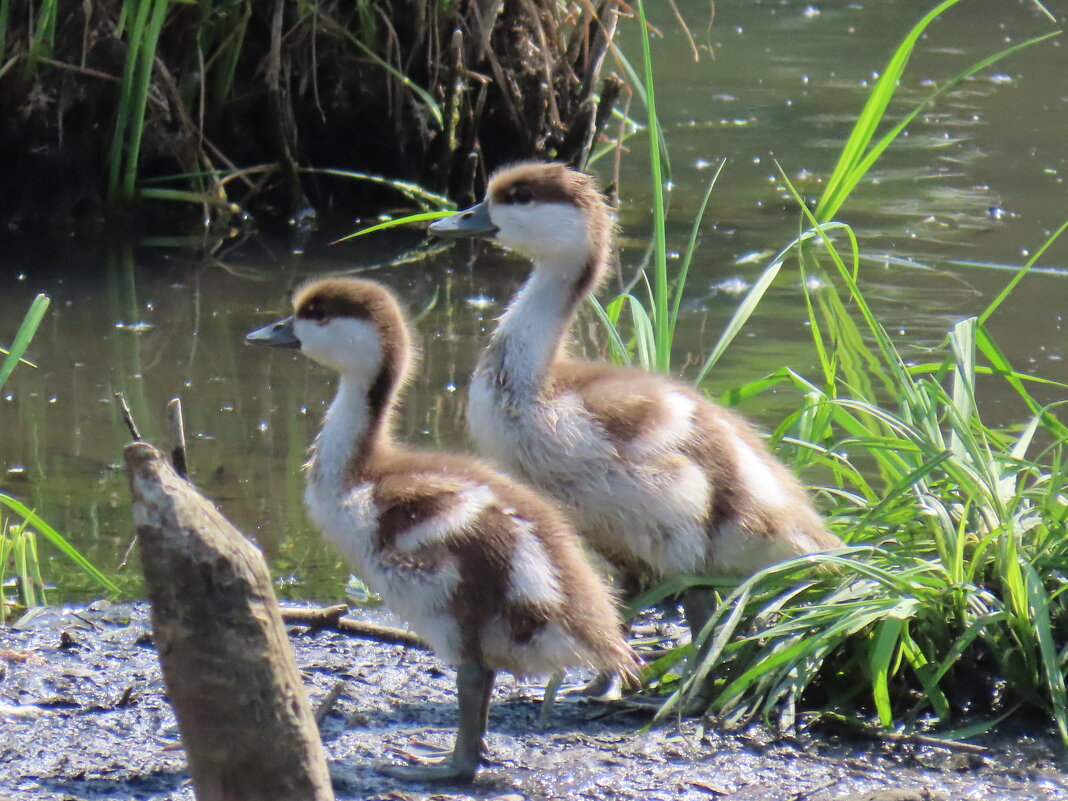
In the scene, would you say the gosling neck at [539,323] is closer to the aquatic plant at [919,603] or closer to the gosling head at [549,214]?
the gosling head at [549,214]

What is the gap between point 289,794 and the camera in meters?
2.34

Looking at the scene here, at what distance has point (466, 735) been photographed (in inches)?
130

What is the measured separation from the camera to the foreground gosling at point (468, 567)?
330 centimetres

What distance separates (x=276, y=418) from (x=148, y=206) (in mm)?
2972

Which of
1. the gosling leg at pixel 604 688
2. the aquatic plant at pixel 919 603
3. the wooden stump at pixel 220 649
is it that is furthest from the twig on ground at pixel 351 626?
the wooden stump at pixel 220 649

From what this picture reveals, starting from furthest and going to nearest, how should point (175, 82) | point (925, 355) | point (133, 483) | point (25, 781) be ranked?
point (175, 82) → point (925, 355) → point (25, 781) → point (133, 483)

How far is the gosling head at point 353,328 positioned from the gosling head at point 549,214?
0.65m

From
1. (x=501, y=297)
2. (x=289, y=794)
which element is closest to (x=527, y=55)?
(x=501, y=297)

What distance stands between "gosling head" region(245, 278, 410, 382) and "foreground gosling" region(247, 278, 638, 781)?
241mm

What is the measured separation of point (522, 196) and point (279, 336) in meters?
0.86

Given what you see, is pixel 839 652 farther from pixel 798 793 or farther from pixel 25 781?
pixel 25 781

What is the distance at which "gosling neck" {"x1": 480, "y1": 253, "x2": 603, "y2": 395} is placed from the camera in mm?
4020

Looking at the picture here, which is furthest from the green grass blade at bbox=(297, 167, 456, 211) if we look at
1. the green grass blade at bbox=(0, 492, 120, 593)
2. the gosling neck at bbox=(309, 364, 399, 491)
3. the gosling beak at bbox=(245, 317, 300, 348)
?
the gosling neck at bbox=(309, 364, 399, 491)

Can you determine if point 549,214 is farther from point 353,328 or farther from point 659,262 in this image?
point 353,328
